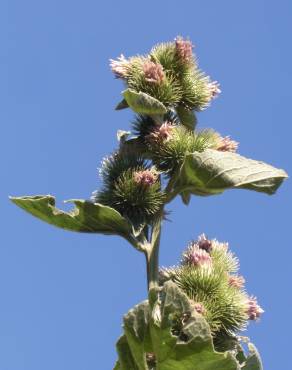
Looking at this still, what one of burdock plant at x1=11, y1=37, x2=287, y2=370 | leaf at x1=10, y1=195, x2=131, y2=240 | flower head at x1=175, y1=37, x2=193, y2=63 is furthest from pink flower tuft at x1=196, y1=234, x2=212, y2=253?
flower head at x1=175, y1=37, x2=193, y2=63

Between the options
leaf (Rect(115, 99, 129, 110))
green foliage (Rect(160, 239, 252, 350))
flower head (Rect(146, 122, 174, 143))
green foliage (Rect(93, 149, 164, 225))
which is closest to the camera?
green foliage (Rect(160, 239, 252, 350))

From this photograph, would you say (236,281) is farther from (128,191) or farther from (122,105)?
(122,105)

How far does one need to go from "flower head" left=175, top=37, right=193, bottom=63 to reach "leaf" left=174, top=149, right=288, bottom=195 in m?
1.16

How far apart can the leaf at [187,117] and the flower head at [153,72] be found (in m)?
0.38

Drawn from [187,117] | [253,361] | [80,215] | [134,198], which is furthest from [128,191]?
[253,361]

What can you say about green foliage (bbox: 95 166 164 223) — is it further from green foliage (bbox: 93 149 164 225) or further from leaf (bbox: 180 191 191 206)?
leaf (bbox: 180 191 191 206)

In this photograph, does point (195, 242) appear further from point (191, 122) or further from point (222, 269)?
Answer: point (191, 122)

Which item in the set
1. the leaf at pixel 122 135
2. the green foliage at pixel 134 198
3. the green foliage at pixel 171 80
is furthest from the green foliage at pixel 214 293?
the green foliage at pixel 171 80

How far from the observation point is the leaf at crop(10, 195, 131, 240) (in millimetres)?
5559

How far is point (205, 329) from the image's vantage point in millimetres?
4895

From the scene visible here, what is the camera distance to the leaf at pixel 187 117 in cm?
639

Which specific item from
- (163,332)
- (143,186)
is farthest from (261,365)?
(143,186)

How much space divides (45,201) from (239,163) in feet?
4.61

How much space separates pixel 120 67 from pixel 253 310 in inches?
86.3
